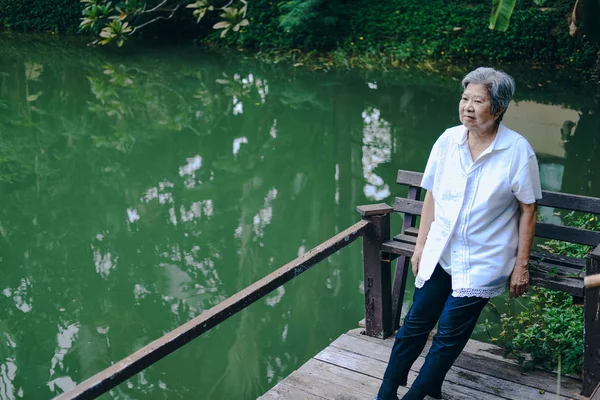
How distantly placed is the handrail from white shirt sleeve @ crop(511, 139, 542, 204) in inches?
38.2

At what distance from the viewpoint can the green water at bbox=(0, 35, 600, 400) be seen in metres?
4.80

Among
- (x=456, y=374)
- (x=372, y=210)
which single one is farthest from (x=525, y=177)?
(x=456, y=374)

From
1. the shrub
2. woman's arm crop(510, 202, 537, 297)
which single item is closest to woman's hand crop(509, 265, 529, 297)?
woman's arm crop(510, 202, 537, 297)

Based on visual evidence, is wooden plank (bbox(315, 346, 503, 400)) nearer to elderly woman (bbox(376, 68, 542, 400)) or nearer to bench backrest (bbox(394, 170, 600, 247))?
elderly woman (bbox(376, 68, 542, 400))

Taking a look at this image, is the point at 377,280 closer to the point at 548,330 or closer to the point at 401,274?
the point at 401,274

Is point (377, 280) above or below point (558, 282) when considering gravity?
below

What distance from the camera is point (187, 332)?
2.70 meters

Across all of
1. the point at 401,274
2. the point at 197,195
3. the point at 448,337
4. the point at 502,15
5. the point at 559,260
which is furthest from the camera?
the point at 502,15

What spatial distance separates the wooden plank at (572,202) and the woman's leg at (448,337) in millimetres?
711

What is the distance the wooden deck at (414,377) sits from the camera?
3256mm

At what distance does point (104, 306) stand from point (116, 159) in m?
3.56

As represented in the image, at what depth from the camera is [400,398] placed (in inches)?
128

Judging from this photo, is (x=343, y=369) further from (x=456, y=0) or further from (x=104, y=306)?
(x=456, y=0)

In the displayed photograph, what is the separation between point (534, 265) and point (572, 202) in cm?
34
